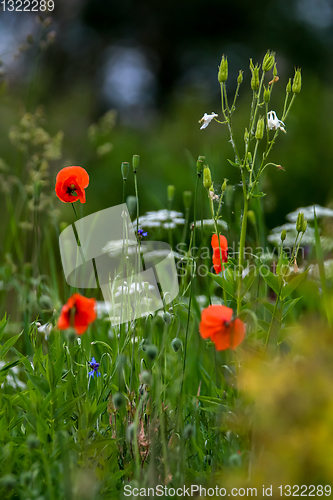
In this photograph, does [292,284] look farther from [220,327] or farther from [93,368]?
[93,368]

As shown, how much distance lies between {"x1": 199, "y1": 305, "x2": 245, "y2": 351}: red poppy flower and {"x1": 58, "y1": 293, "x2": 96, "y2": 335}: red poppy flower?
162 mm

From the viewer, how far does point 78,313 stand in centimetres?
61

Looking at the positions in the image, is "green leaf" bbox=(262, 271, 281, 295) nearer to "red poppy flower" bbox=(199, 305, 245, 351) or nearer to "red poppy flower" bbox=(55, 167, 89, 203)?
"red poppy flower" bbox=(199, 305, 245, 351)

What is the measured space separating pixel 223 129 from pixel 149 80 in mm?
2737

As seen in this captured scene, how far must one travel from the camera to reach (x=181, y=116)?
4652 mm

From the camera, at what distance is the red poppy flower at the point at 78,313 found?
0.59 meters

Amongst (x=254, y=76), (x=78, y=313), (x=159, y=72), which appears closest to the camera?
(x=78, y=313)

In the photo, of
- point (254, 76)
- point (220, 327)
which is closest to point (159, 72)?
point (254, 76)

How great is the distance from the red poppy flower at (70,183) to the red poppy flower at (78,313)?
281 millimetres

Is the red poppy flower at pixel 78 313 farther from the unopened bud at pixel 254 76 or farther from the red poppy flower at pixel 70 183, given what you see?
the unopened bud at pixel 254 76

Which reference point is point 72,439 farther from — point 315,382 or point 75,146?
point 75,146

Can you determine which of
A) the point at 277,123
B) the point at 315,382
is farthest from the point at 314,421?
the point at 277,123

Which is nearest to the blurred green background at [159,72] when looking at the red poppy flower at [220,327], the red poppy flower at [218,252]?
the red poppy flower at [218,252]

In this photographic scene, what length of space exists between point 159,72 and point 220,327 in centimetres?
669
